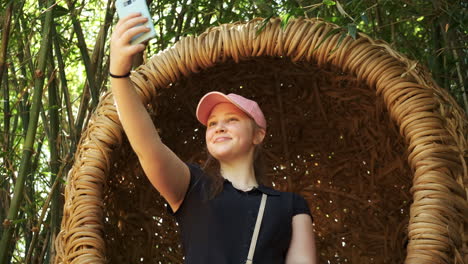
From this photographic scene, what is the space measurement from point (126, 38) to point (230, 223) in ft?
1.64

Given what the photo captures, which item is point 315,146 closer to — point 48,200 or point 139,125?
point 48,200

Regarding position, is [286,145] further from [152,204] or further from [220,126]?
[220,126]

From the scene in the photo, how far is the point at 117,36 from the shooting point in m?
1.21

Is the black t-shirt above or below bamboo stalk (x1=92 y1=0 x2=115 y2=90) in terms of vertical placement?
below

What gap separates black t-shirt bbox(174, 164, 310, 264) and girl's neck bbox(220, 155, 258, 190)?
0.02m

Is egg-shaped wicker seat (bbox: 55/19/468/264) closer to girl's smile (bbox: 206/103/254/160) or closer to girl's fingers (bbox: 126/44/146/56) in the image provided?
girl's smile (bbox: 206/103/254/160)

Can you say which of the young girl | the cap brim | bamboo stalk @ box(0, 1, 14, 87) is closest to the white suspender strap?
the young girl

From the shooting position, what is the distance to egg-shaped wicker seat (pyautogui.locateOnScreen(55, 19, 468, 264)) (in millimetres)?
1452

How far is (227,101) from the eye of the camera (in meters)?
1.64

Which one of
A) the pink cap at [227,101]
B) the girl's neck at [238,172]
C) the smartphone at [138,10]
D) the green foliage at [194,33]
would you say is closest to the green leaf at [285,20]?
the green foliage at [194,33]

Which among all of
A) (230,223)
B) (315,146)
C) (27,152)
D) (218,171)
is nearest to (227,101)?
(218,171)

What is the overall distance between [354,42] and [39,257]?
0.92 m

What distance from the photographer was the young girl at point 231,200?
1.52 m

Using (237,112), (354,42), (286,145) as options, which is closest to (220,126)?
(237,112)
